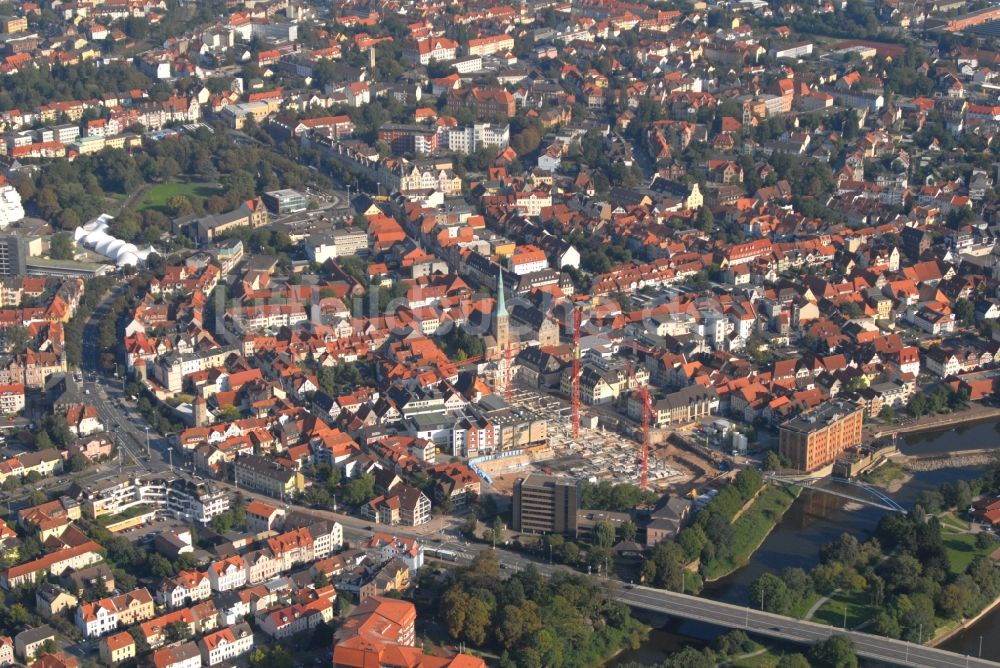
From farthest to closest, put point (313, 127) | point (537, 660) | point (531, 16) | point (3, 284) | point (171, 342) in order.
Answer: point (531, 16) < point (313, 127) < point (3, 284) < point (171, 342) < point (537, 660)

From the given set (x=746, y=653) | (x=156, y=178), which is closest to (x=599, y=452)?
(x=746, y=653)

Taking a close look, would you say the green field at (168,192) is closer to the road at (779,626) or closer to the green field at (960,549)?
the road at (779,626)

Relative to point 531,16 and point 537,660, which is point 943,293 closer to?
point 537,660

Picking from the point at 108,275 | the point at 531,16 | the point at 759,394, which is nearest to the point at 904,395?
the point at 759,394

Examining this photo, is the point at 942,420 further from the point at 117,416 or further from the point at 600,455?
the point at 117,416

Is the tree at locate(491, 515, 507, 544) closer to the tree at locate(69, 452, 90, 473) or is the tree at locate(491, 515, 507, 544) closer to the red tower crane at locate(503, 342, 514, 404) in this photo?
the red tower crane at locate(503, 342, 514, 404)

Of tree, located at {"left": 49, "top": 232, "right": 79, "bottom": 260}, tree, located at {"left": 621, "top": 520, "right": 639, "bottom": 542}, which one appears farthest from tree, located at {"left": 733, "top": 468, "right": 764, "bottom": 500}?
tree, located at {"left": 49, "top": 232, "right": 79, "bottom": 260}
